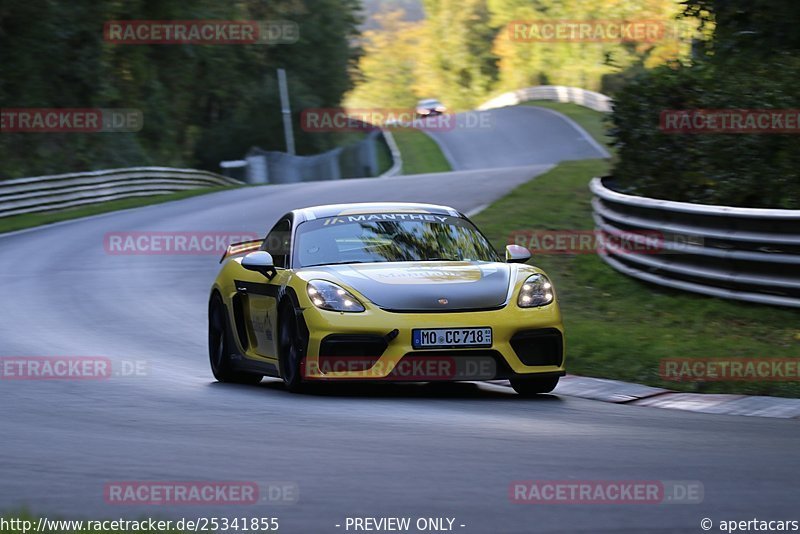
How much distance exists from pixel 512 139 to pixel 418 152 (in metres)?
4.64

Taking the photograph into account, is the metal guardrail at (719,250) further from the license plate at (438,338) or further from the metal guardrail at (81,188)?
the metal guardrail at (81,188)

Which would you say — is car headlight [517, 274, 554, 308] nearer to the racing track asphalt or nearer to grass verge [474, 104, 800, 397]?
the racing track asphalt

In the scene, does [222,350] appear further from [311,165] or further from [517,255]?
[311,165]

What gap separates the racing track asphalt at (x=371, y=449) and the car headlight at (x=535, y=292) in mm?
659

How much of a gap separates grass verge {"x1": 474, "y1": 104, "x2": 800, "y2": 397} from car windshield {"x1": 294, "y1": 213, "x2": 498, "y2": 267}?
1386mm

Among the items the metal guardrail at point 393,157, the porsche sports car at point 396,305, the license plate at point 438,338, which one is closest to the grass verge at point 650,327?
the porsche sports car at point 396,305

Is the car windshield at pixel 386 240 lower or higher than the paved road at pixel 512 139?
higher

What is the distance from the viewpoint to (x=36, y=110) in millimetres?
51438

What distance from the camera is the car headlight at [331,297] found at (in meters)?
9.52

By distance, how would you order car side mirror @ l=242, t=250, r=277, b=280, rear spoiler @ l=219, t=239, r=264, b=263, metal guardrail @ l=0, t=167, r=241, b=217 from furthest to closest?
metal guardrail @ l=0, t=167, r=241, b=217
rear spoiler @ l=219, t=239, r=264, b=263
car side mirror @ l=242, t=250, r=277, b=280

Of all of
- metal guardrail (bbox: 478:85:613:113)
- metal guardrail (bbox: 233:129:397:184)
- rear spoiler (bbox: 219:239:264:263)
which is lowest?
metal guardrail (bbox: 478:85:613:113)

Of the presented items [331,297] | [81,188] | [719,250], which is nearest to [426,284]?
[331,297]

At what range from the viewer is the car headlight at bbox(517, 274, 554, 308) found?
383 inches

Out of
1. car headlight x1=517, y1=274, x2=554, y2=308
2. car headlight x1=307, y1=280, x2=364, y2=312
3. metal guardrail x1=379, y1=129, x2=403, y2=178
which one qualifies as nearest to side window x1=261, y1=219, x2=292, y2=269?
car headlight x1=307, y1=280, x2=364, y2=312
